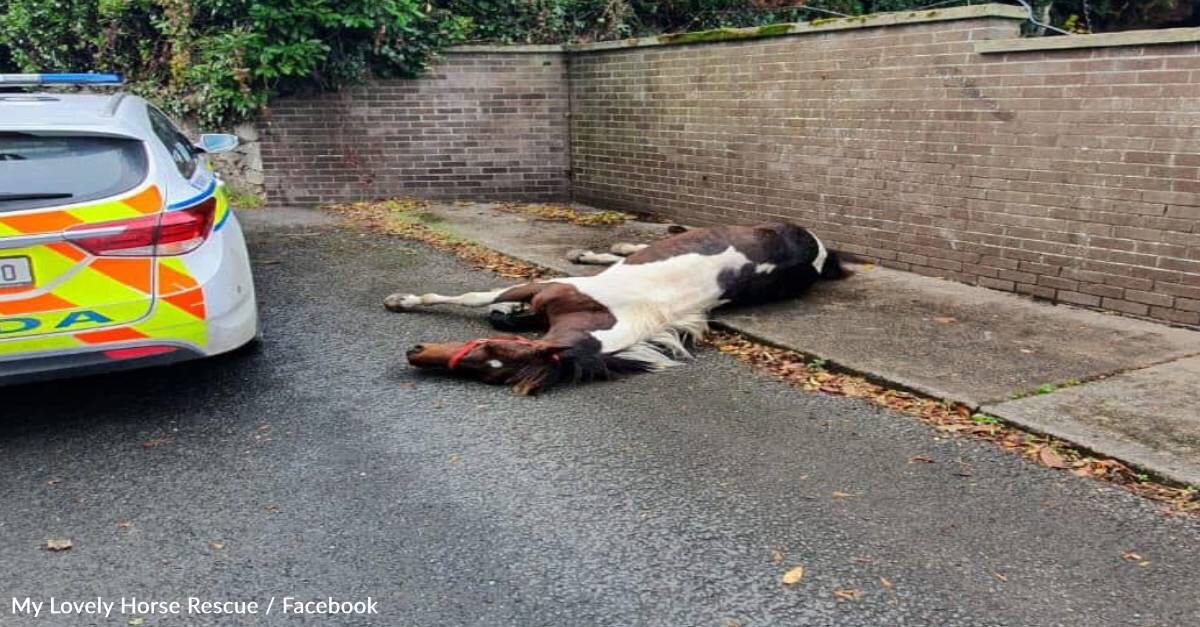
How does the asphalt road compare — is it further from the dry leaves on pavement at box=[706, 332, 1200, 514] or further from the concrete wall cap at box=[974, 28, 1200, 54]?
the concrete wall cap at box=[974, 28, 1200, 54]

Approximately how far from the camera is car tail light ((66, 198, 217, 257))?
361 cm

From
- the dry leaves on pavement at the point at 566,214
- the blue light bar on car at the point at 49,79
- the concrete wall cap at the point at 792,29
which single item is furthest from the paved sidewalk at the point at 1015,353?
the blue light bar on car at the point at 49,79

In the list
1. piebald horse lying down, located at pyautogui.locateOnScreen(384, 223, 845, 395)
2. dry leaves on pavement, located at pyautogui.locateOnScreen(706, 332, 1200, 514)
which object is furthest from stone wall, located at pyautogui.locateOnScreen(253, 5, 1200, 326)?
dry leaves on pavement, located at pyautogui.locateOnScreen(706, 332, 1200, 514)

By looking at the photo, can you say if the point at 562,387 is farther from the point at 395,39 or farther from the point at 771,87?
the point at 395,39

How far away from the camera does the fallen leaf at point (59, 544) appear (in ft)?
9.94

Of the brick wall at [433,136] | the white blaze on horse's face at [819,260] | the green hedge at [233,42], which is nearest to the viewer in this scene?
the white blaze on horse's face at [819,260]

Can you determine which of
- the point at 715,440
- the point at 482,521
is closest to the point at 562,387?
the point at 715,440

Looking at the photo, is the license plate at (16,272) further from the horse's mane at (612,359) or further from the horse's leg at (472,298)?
the horse's leg at (472,298)

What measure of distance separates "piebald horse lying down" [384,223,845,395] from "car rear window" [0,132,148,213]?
1641 mm

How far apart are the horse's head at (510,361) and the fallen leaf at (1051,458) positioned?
7.48ft

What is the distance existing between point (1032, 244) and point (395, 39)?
7458 millimetres

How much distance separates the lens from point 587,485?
3.52m

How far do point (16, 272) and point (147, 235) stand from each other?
50 cm

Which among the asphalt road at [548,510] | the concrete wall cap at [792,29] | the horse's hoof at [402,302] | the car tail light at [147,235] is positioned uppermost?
the concrete wall cap at [792,29]
